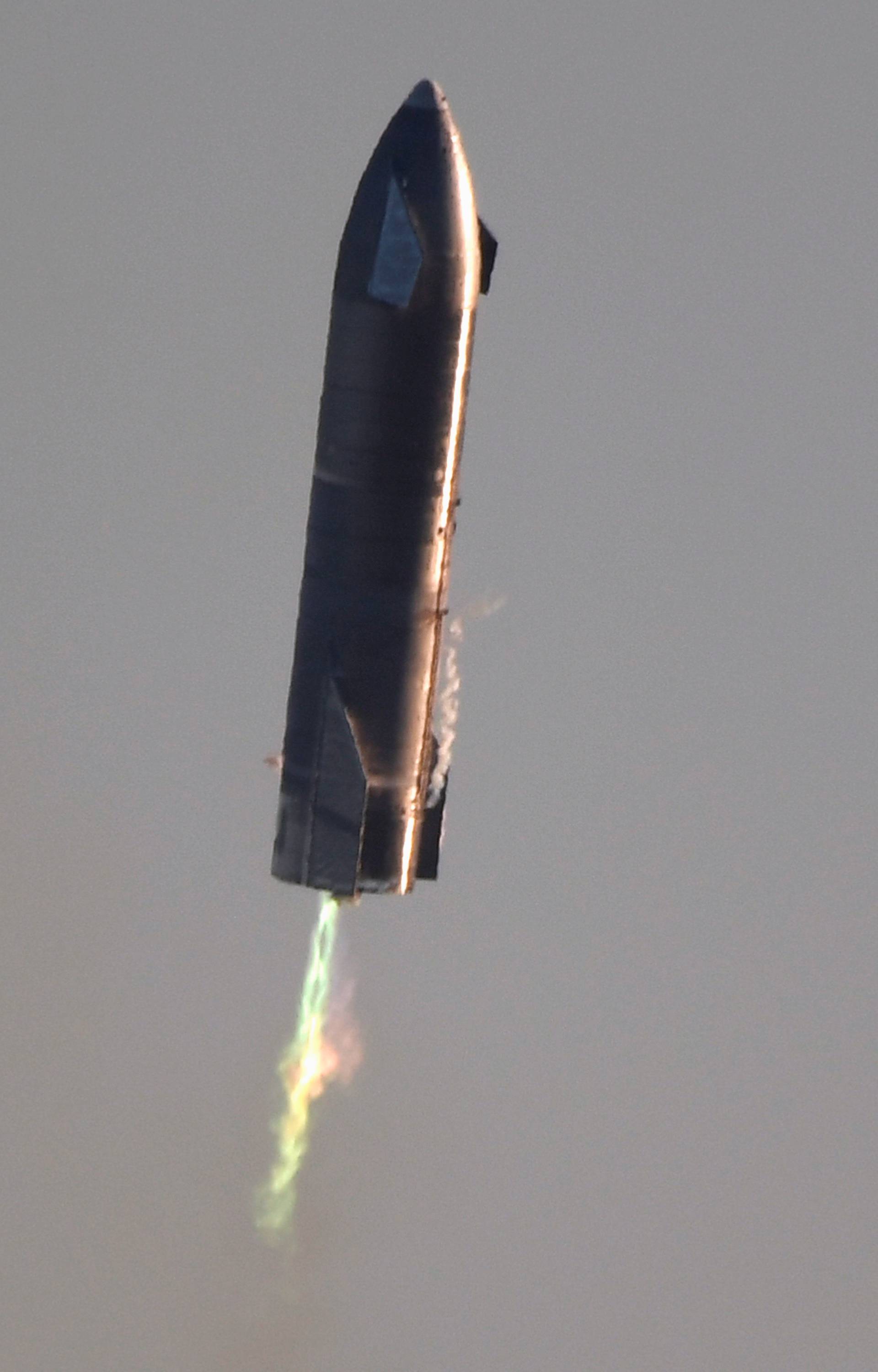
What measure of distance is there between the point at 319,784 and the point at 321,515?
4.74 m

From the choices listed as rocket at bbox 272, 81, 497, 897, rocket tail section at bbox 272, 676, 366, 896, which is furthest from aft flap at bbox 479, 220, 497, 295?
rocket tail section at bbox 272, 676, 366, 896

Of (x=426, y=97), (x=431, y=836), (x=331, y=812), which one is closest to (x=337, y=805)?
(x=331, y=812)

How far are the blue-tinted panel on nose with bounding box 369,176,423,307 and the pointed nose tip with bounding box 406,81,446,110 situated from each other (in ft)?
6.88

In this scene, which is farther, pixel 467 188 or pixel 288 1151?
pixel 288 1151

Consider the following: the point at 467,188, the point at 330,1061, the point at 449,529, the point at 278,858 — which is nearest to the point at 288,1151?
the point at 330,1061

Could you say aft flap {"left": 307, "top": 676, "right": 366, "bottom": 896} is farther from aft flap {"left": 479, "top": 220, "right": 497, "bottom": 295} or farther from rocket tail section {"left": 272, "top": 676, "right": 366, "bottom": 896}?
aft flap {"left": 479, "top": 220, "right": 497, "bottom": 295}

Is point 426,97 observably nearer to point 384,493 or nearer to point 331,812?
point 384,493

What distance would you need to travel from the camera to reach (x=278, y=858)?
6594cm

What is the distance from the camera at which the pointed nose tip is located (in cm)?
6419

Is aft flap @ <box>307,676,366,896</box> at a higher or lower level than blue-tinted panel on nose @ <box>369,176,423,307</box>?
lower

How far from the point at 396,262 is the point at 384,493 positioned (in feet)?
12.9

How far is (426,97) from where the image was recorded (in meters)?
64.2

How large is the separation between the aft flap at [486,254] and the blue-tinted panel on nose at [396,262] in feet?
5.26

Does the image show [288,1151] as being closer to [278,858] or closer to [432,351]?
[278,858]
